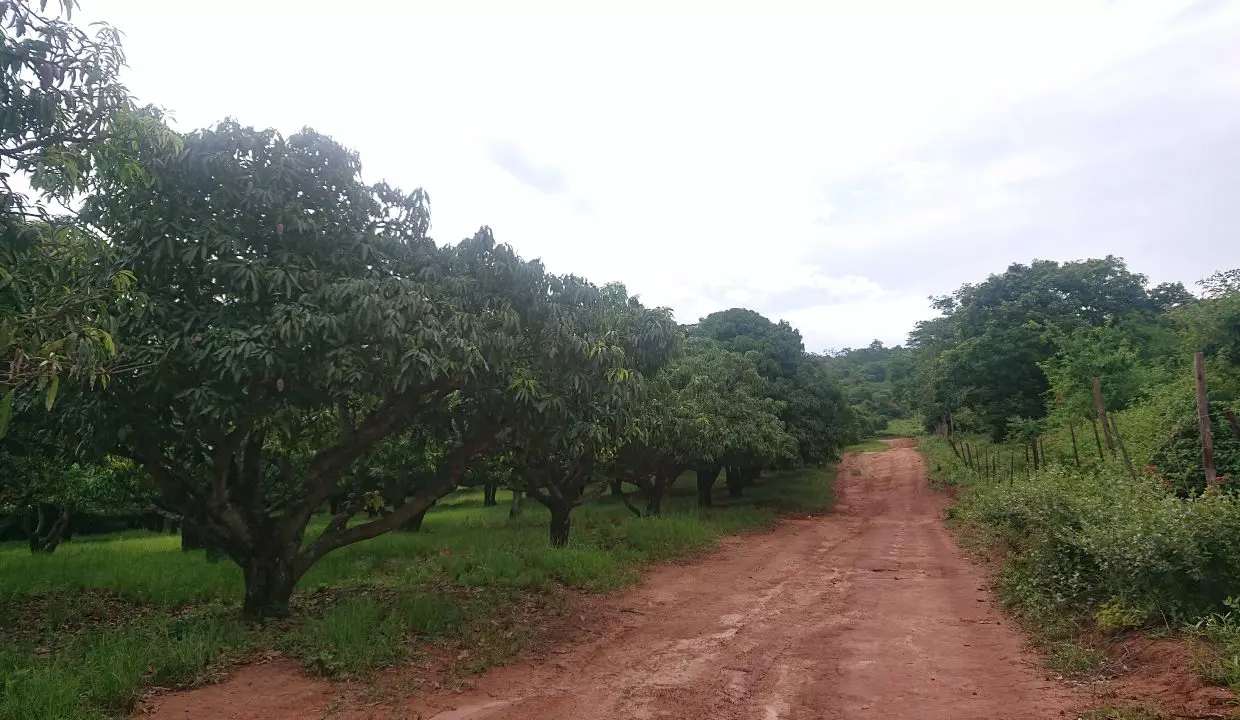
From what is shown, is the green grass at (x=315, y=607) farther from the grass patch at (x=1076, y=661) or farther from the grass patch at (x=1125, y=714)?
the grass patch at (x=1076, y=661)

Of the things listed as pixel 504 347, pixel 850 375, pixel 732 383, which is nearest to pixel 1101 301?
pixel 732 383

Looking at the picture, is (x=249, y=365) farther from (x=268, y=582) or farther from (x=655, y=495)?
(x=655, y=495)

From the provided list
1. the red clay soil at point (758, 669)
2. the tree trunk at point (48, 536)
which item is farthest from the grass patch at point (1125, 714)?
the tree trunk at point (48, 536)

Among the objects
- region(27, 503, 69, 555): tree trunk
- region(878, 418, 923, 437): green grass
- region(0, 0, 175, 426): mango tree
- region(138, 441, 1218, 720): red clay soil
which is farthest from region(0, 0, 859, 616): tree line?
region(878, 418, 923, 437): green grass

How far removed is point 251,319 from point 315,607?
437 cm

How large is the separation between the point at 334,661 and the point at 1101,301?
33.8m

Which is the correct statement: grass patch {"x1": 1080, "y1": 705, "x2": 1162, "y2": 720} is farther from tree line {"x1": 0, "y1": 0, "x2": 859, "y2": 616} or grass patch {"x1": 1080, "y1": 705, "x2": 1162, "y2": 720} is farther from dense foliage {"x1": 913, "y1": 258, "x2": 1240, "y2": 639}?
tree line {"x1": 0, "y1": 0, "x2": 859, "y2": 616}

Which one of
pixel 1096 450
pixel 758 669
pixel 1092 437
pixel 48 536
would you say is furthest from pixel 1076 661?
pixel 48 536

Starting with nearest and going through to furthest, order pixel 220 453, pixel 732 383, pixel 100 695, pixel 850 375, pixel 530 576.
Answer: pixel 100 695, pixel 220 453, pixel 530 576, pixel 732 383, pixel 850 375

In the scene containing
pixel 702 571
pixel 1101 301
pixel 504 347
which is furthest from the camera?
pixel 1101 301

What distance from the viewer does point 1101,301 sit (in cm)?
3019

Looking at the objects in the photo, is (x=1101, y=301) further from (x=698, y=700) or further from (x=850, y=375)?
(x=850, y=375)

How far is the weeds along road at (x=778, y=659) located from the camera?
5320 millimetres

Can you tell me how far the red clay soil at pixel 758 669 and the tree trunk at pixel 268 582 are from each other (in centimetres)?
166
